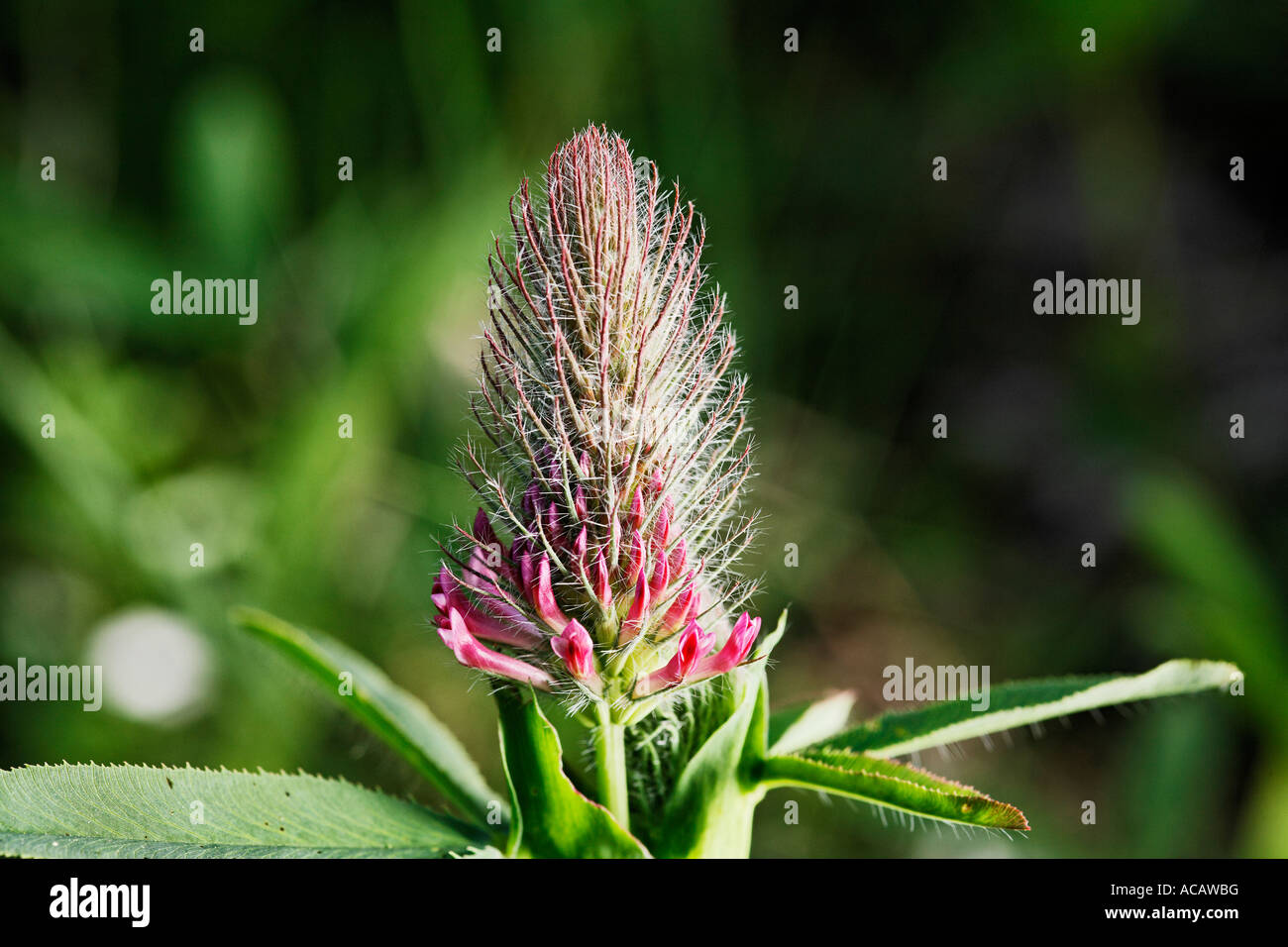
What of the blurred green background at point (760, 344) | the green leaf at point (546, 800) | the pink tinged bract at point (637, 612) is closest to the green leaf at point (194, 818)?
the green leaf at point (546, 800)

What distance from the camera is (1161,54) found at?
14.1 feet

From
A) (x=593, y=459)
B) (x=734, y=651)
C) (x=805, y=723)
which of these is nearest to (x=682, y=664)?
(x=734, y=651)

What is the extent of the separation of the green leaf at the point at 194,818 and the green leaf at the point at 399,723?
0.40 ft

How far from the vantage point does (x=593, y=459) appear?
139cm

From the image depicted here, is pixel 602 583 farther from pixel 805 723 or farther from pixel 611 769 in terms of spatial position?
pixel 805 723

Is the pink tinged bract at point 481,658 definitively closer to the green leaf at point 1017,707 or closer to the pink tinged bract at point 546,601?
the pink tinged bract at point 546,601

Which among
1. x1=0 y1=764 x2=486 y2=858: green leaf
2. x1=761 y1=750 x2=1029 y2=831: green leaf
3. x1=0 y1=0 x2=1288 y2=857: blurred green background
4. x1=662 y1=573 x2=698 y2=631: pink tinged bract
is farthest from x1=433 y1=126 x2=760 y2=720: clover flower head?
x1=0 y1=0 x2=1288 y2=857: blurred green background

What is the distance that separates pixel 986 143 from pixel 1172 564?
82.8 inches

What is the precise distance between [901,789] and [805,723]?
36cm

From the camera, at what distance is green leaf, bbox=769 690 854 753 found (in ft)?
5.55

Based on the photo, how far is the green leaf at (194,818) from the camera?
1.41m
